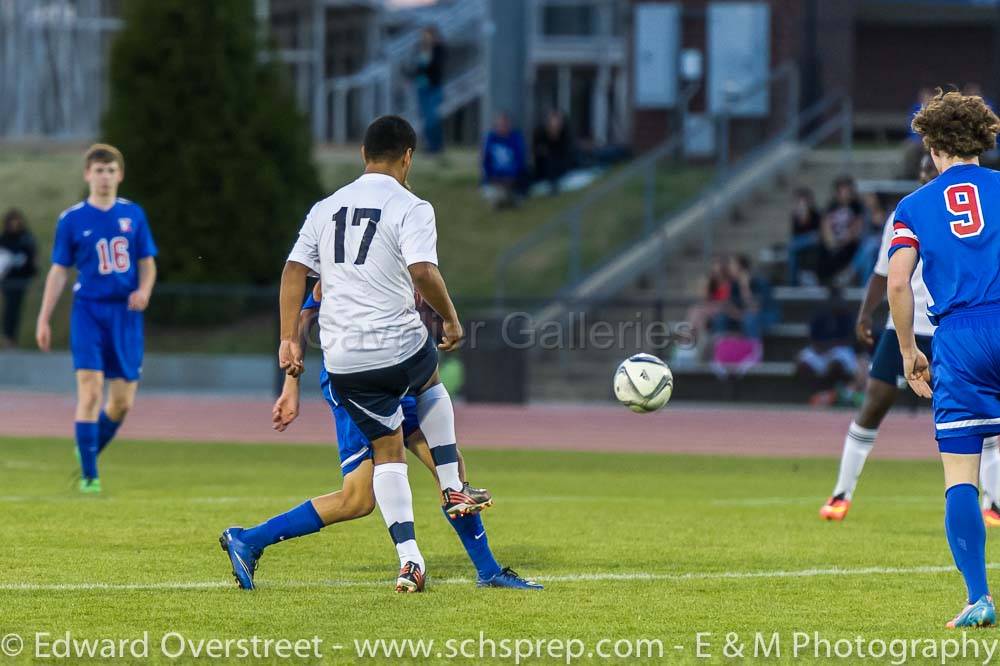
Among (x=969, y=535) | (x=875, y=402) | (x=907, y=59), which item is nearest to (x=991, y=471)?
(x=875, y=402)

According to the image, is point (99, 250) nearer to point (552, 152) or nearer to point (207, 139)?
point (207, 139)

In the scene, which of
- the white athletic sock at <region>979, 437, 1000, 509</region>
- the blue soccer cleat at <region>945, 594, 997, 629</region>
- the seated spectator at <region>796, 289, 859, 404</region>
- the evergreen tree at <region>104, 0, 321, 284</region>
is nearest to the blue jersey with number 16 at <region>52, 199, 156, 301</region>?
the white athletic sock at <region>979, 437, 1000, 509</region>

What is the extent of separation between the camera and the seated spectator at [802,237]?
2339 centimetres

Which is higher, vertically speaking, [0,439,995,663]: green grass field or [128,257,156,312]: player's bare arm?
[128,257,156,312]: player's bare arm

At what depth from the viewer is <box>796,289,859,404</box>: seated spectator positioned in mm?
21422

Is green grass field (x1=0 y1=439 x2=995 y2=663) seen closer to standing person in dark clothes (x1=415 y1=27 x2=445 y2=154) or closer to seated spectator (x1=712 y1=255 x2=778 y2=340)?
seated spectator (x1=712 y1=255 x2=778 y2=340)

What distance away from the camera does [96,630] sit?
20.9 feet

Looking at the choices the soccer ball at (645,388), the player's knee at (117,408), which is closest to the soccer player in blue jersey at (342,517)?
the soccer ball at (645,388)

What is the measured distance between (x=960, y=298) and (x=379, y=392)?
98.1 inches

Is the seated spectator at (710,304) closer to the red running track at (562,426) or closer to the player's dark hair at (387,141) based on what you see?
the red running track at (562,426)

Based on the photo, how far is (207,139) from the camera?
26.3 metres

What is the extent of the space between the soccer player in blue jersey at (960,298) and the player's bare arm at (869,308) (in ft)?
9.48

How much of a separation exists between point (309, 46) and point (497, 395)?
19.3m

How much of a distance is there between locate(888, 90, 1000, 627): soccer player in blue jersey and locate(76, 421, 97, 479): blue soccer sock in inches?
261
